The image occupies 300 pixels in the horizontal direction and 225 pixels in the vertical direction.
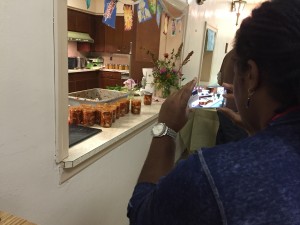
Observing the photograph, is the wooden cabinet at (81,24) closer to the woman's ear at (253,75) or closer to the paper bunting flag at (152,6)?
the paper bunting flag at (152,6)

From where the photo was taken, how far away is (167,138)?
71 centimetres

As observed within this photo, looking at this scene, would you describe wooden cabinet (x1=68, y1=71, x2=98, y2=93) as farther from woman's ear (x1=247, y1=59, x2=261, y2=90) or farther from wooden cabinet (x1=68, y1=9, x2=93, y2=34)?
woman's ear (x1=247, y1=59, x2=261, y2=90)

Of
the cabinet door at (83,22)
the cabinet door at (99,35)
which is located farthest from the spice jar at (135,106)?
the cabinet door at (99,35)

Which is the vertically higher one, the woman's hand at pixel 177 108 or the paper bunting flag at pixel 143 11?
the paper bunting flag at pixel 143 11

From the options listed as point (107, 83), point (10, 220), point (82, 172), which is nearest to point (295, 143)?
point (10, 220)

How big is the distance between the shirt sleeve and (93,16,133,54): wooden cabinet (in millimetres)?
5069

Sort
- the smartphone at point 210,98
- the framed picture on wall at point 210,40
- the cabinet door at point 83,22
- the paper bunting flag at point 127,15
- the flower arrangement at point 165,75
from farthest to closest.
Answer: the cabinet door at point 83,22 < the framed picture on wall at point 210,40 < the smartphone at point 210,98 < the flower arrangement at point 165,75 < the paper bunting flag at point 127,15

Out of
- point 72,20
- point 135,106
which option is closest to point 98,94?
point 135,106

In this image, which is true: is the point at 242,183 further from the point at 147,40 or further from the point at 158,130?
the point at 147,40

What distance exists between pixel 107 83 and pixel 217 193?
526 cm

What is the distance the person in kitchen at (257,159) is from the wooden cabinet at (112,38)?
5004 mm

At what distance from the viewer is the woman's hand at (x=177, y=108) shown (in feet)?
2.38

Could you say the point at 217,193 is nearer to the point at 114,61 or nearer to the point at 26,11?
the point at 26,11

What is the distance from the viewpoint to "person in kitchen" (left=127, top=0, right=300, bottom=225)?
1.32 feet
